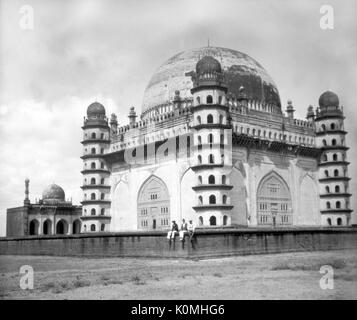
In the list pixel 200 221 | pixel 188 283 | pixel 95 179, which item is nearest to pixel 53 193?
pixel 95 179

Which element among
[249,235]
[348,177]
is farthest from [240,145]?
[249,235]

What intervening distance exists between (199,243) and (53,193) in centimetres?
2953

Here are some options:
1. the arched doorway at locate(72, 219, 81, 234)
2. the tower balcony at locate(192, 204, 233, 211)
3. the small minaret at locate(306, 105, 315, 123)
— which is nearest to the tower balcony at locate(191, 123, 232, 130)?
the tower balcony at locate(192, 204, 233, 211)

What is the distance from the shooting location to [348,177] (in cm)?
3281

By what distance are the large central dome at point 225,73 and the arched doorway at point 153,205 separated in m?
5.77

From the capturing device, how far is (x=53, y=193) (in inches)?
1702

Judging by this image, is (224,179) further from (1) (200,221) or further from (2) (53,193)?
(2) (53,193)

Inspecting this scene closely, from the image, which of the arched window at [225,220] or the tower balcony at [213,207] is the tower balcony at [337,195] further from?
the arched window at [225,220]

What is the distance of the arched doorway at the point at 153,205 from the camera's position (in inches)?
1148

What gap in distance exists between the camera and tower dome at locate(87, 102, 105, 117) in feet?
112

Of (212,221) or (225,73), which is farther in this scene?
(225,73)

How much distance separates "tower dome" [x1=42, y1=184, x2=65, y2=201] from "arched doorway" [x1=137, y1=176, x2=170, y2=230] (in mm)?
14416

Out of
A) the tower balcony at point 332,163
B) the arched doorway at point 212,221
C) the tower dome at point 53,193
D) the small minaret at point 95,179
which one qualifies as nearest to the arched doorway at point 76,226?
the tower dome at point 53,193

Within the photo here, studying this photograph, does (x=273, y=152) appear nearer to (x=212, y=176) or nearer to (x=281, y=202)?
(x=281, y=202)
